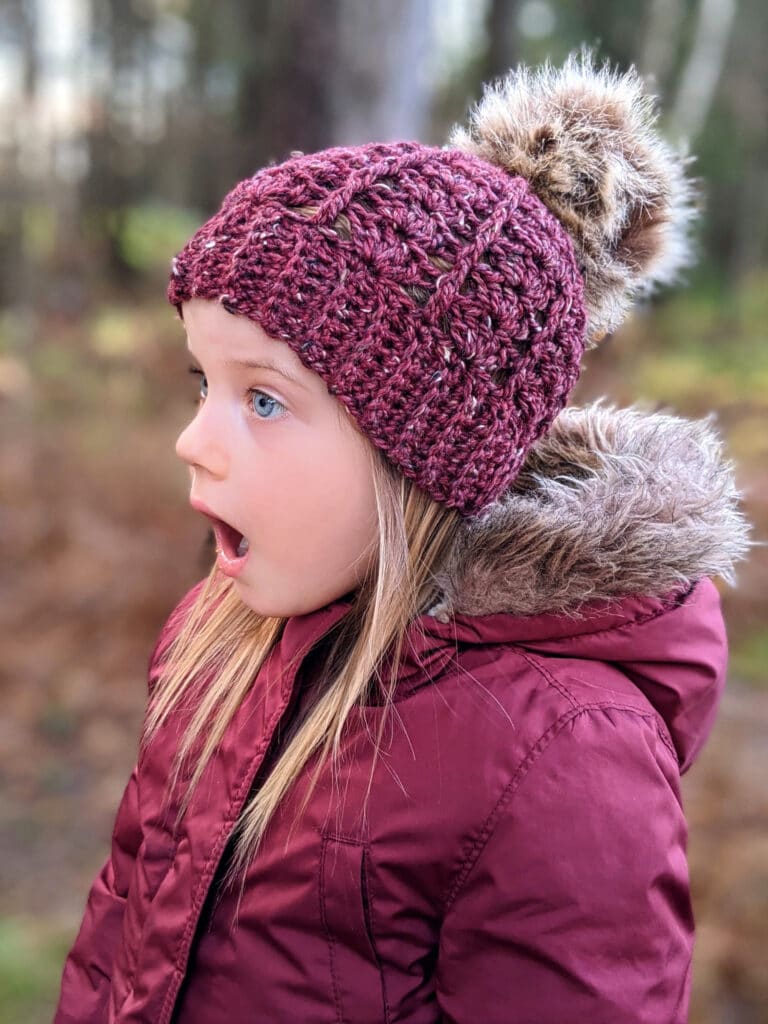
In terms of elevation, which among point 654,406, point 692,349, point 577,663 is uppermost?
point 692,349

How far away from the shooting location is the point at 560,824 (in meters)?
1.21

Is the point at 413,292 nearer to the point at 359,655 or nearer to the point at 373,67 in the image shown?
the point at 359,655

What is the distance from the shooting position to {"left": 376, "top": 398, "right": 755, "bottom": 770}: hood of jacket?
4.41 ft

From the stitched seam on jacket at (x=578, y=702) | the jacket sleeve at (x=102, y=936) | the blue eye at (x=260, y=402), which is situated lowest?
the jacket sleeve at (x=102, y=936)

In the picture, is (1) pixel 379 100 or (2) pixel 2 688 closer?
(1) pixel 379 100

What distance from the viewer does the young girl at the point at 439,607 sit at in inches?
48.7

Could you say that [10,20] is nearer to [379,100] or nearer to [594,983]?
[379,100]

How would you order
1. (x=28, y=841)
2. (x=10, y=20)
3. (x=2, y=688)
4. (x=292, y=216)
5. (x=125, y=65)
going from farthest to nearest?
(x=125, y=65), (x=10, y=20), (x=2, y=688), (x=28, y=841), (x=292, y=216)

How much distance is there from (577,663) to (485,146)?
0.85 meters

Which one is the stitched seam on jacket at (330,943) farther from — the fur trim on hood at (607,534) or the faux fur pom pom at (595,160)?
the faux fur pom pom at (595,160)

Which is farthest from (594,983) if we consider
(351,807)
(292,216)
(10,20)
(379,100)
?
(10,20)

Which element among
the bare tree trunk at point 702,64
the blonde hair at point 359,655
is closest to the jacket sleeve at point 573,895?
the blonde hair at point 359,655

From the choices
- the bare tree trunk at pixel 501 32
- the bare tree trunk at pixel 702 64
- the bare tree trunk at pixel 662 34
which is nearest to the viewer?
the bare tree trunk at pixel 501 32

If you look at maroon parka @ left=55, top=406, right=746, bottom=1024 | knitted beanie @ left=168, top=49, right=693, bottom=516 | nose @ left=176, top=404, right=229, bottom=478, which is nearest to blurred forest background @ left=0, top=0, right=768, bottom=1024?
maroon parka @ left=55, top=406, right=746, bottom=1024
